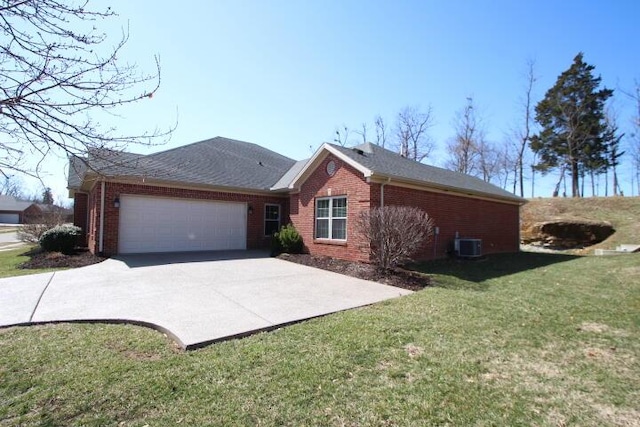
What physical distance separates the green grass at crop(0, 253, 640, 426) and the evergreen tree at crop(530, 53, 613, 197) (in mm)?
31173

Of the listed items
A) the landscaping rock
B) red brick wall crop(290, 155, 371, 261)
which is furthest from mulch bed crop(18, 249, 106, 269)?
the landscaping rock

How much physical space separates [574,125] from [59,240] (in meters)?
38.0

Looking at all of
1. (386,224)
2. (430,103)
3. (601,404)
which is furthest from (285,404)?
(430,103)

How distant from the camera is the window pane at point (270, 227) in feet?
52.0

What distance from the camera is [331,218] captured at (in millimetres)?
11984

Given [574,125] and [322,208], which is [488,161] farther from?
[322,208]

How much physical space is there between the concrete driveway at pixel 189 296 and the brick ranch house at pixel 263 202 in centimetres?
241

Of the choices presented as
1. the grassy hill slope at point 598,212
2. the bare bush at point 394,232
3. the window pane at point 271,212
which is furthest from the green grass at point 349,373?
the grassy hill slope at point 598,212

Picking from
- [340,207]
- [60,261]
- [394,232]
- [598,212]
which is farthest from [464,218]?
[598,212]

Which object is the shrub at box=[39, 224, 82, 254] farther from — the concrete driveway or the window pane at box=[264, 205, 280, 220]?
the window pane at box=[264, 205, 280, 220]

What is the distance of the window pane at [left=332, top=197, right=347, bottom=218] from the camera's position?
1157 centimetres

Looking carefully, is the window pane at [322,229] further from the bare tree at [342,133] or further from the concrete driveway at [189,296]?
the bare tree at [342,133]

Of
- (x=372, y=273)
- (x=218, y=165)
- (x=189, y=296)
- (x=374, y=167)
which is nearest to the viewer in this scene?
(x=189, y=296)

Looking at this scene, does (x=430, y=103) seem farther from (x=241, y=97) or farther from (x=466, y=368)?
(x=466, y=368)
